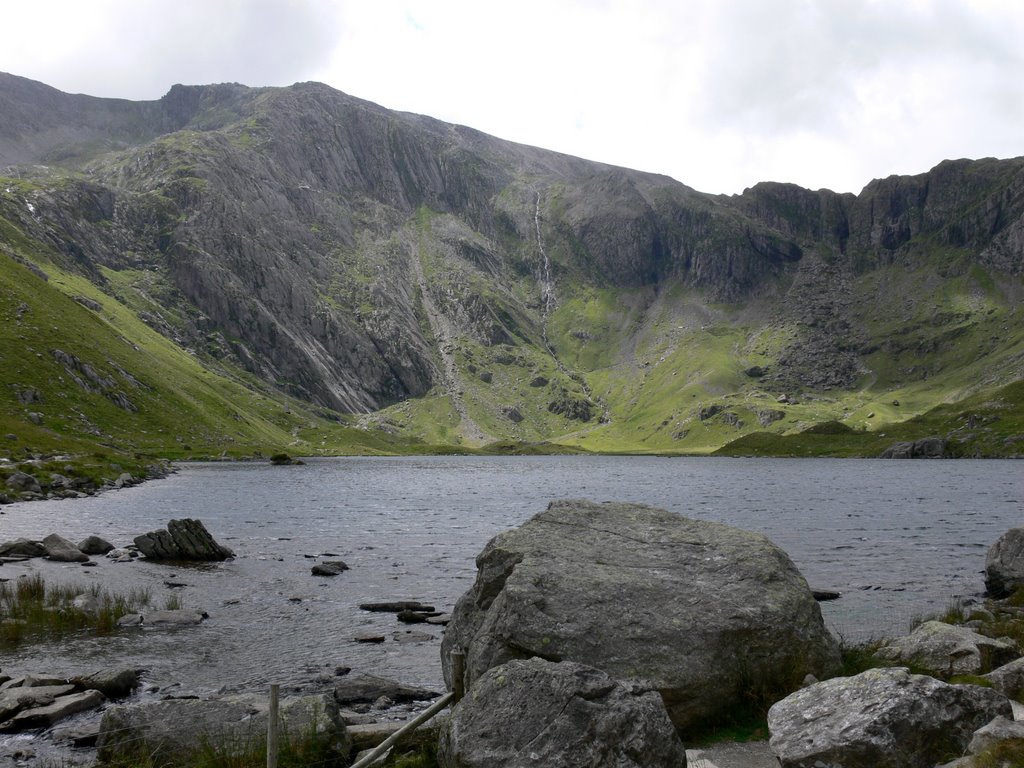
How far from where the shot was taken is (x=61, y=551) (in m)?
47.4

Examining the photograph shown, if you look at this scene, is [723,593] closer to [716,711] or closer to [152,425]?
[716,711]

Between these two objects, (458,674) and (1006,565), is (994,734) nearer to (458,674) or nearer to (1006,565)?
(458,674)

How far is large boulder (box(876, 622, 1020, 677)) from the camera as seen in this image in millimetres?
17984

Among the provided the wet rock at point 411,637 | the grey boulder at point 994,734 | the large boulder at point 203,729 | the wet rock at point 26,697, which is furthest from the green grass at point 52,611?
the grey boulder at point 994,734

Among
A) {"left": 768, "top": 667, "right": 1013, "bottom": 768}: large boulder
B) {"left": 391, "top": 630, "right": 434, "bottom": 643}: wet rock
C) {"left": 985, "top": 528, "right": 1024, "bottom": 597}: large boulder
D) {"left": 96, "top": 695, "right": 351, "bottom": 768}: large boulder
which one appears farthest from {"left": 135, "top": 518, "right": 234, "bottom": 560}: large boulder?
{"left": 985, "top": 528, "right": 1024, "bottom": 597}: large boulder

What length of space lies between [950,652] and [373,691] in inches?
671

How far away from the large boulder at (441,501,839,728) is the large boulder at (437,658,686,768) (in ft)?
9.27

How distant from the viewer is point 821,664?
1666cm

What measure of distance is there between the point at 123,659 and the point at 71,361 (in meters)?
174

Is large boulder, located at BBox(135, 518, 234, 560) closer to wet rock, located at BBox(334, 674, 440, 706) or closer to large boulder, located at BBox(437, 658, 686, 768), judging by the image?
wet rock, located at BBox(334, 674, 440, 706)

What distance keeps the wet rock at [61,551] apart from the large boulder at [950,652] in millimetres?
48134

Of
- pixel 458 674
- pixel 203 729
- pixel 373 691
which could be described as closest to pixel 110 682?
pixel 203 729

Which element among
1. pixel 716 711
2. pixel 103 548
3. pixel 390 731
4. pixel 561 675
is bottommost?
pixel 103 548

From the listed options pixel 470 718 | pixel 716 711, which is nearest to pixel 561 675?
pixel 470 718
